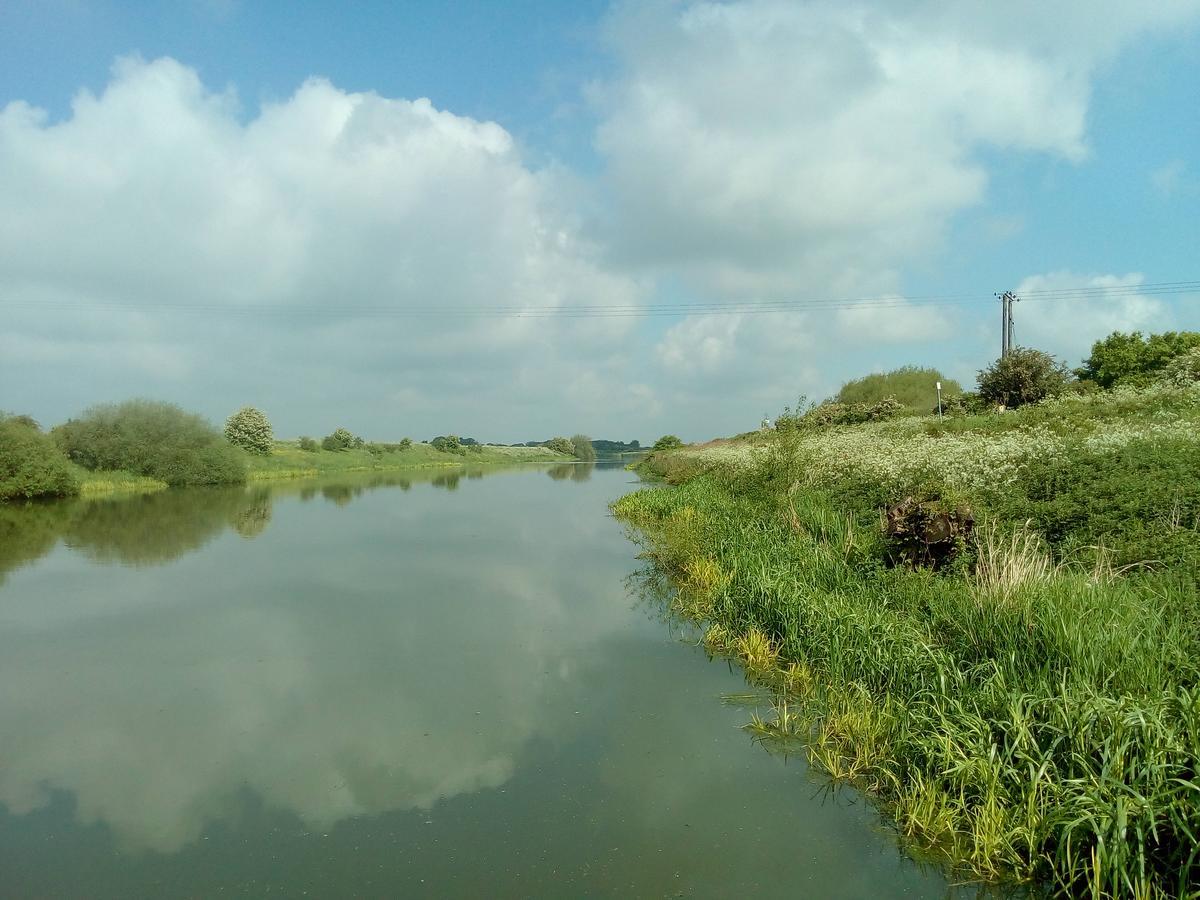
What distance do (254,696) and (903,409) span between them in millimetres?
31628

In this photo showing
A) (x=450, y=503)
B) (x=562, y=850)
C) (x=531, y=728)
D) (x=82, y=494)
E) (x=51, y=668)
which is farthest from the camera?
(x=82, y=494)

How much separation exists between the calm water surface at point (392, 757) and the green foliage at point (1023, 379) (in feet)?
64.6

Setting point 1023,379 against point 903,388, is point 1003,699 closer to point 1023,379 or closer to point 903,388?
point 1023,379

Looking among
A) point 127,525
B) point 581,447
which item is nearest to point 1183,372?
point 127,525

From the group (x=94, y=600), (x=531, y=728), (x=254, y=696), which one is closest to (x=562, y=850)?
(x=531, y=728)

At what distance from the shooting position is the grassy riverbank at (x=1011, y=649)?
11.2 ft

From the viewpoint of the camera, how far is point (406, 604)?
1022 centimetres

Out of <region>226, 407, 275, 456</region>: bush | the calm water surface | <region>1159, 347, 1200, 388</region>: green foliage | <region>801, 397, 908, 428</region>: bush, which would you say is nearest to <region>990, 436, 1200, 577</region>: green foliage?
the calm water surface

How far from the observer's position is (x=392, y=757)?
5.09m

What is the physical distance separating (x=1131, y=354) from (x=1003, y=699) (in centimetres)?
3251

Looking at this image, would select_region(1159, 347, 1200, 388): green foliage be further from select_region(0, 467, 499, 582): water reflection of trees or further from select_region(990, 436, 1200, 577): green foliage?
select_region(0, 467, 499, 582): water reflection of trees

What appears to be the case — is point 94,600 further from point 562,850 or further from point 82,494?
point 82,494

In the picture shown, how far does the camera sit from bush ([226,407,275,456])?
54625mm

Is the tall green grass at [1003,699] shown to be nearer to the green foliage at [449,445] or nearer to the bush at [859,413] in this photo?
the bush at [859,413]
